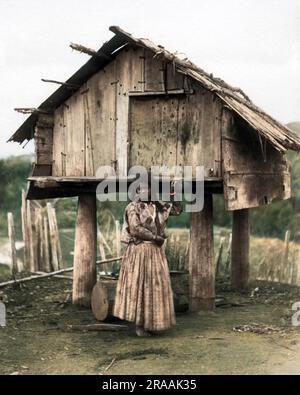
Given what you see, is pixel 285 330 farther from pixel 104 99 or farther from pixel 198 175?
pixel 104 99

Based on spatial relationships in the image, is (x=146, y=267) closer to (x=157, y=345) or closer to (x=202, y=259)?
(x=157, y=345)

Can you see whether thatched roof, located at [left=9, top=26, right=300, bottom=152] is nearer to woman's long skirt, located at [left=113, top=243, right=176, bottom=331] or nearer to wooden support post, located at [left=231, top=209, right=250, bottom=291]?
wooden support post, located at [left=231, top=209, right=250, bottom=291]

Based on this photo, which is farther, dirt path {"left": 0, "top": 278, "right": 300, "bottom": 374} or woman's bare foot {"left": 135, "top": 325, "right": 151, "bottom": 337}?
woman's bare foot {"left": 135, "top": 325, "right": 151, "bottom": 337}

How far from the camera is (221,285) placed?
14.9m

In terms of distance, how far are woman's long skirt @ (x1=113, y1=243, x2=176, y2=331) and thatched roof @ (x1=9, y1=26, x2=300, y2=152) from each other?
2618 millimetres

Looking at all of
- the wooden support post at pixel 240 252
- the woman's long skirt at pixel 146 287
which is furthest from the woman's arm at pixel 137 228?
the wooden support post at pixel 240 252

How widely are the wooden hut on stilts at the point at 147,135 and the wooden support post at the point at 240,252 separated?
5.50ft

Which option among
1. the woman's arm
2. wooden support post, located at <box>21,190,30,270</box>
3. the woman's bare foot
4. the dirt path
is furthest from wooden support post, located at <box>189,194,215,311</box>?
wooden support post, located at <box>21,190,30,270</box>

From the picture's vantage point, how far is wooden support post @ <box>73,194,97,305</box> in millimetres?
12773

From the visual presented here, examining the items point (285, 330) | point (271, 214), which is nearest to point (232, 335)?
point (285, 330)
